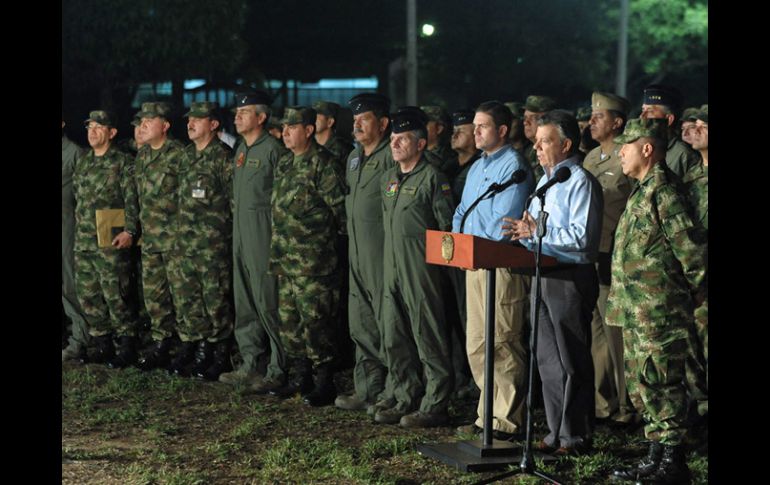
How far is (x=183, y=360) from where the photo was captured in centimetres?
940

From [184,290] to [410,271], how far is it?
103 inches

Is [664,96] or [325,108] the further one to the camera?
[325,108]

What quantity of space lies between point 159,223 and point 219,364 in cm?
126

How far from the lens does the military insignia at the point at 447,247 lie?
6008 mm

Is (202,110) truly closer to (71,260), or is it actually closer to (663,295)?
(71,260)

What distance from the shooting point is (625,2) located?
A: 2814 centimetres

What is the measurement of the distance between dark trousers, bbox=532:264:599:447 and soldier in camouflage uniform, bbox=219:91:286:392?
274 cm

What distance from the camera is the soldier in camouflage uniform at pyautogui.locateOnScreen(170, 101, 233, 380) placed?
912 centimetres

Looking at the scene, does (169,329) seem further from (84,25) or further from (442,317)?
(84,25)

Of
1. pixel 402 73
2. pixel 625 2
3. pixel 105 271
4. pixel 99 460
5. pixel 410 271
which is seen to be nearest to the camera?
pixel 99 460

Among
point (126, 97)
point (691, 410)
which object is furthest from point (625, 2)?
point (691, 410)

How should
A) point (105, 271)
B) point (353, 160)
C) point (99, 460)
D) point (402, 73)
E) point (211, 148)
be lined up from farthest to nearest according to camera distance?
1. point (402, 73)
2. point (105, 271)
3. point (211, 148)
4. point (353, 160)
5. point (99, 460)

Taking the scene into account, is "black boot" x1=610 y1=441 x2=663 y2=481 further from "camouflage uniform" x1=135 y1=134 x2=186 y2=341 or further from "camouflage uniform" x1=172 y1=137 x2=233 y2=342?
"camouflage uniform" x1=135 y1=134 x2=186 y2=341

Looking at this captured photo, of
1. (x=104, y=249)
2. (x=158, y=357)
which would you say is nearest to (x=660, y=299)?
(x=158, y=357)
